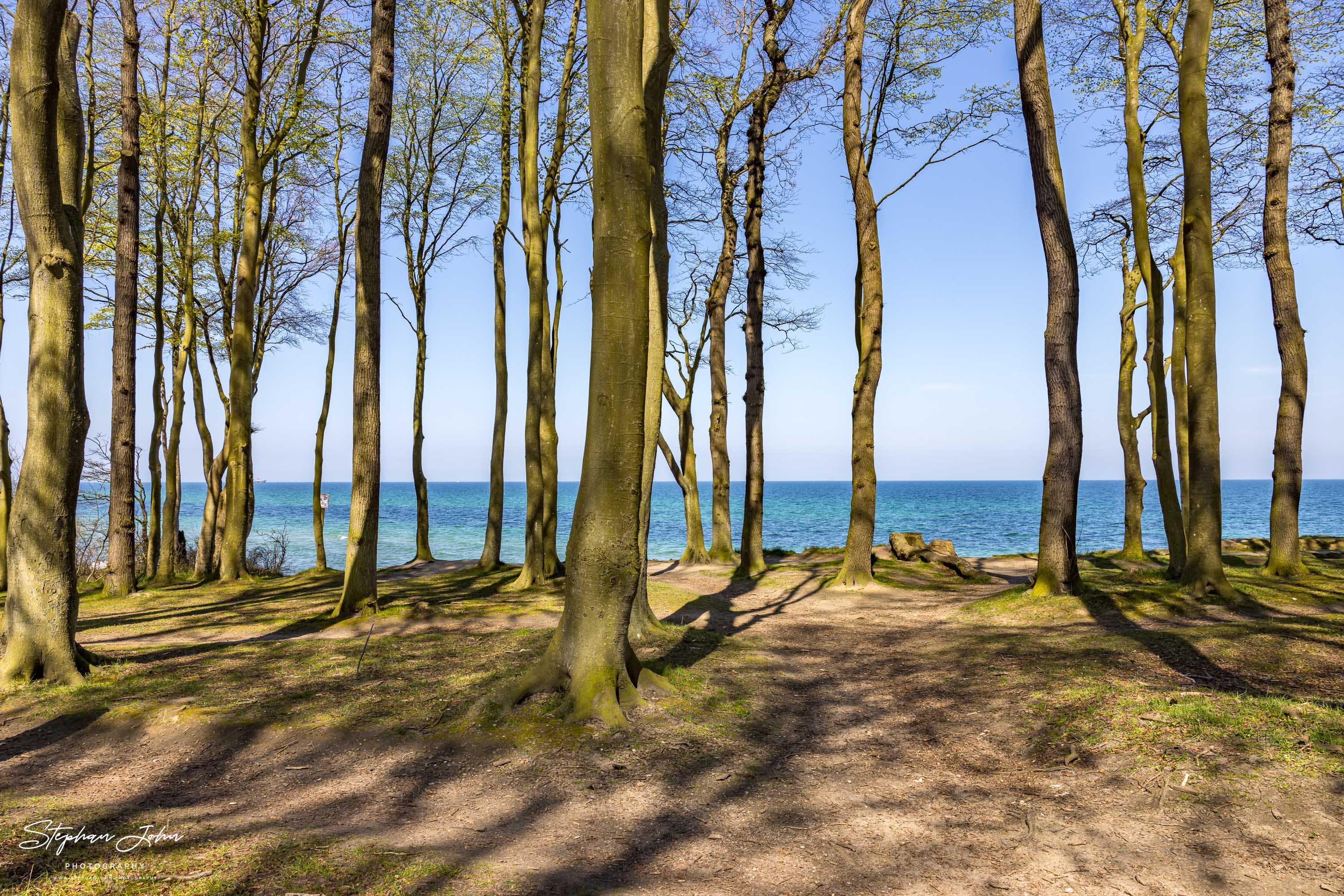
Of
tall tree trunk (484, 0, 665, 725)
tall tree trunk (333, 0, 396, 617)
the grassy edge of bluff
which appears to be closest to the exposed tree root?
tall tree trunk (484, 0, 665, 725)

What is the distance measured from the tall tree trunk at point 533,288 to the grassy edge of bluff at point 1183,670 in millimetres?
6916

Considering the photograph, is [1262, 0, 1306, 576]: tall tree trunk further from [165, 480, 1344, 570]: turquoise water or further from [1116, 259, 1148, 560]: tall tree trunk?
[165, 480, 1344, 570]: turquoise water

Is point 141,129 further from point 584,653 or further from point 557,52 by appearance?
point 584,653

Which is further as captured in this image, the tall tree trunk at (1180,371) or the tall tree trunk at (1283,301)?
the tall tree trunk at (1180,371)

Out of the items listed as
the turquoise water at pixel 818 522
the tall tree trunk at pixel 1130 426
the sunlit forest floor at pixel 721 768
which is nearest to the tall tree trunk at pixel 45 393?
the sunlit forest floor at pixel 721 768

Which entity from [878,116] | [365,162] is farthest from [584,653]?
[878,116]

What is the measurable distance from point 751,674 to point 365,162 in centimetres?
792

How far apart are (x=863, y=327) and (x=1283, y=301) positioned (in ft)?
20.8

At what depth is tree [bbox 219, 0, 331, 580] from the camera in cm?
1402

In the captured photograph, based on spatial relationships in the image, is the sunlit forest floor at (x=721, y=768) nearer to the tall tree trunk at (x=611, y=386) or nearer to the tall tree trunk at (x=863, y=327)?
the tall tree trunk at (x=611, y=386)

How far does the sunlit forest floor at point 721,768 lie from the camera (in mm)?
3250

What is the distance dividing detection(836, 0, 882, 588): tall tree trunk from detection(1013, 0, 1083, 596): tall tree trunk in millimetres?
2996
